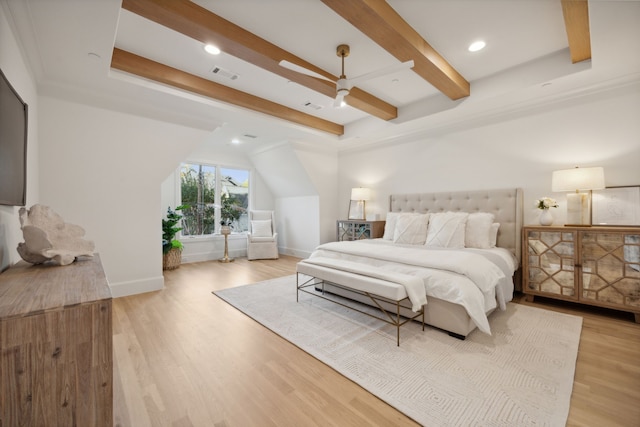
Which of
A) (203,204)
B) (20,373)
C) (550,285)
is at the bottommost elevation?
(550,285)

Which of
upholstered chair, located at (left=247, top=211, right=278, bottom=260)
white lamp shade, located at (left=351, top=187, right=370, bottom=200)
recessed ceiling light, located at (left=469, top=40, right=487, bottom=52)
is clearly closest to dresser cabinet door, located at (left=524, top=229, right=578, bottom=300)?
recessed ceiling light, located at (left=469, top=40, right=487, bottom=52)

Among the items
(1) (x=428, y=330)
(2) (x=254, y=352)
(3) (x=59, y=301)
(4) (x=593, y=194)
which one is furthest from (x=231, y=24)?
(4) (x=593, y=194)

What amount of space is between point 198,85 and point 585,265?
4.67 meters

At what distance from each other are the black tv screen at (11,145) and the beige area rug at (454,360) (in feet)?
6.68

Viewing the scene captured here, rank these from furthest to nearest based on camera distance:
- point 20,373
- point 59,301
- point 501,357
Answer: point 501,357, point 59,301, point 20,373

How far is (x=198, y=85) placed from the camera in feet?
10.4

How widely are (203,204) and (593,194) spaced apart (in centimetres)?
644

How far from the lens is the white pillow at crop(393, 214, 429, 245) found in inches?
150

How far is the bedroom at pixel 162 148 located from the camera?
2690mm

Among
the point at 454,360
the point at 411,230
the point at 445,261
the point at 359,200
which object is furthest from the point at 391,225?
the point at 454,360

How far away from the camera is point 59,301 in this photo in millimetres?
995

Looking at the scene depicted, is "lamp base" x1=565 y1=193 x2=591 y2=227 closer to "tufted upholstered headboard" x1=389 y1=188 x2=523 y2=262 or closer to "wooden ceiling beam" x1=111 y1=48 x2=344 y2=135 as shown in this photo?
"tufted upholstered headboard" x1=389 y1=188 x2=523 y2=262

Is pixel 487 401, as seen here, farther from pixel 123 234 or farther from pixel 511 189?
pixel 123 234

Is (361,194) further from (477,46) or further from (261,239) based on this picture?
(477,46)
